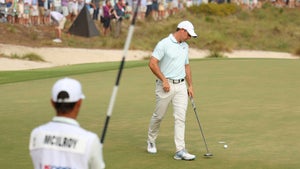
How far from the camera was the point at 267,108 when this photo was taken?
16641 millimetres

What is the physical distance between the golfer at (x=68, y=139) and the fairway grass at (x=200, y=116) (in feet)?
17.6

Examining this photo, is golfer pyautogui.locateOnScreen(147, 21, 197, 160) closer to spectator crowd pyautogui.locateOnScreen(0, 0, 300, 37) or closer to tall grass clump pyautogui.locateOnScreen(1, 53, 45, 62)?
tall grass clump pyautogui.locateOnScreen(1, 53, 45, 62)

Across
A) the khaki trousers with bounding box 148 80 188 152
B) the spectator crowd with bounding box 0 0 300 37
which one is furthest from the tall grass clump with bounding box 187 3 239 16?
the khaki trousers with bounding box 148 80 188 152

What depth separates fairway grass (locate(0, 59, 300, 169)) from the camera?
12.0 meters

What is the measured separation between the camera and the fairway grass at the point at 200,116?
1197cm

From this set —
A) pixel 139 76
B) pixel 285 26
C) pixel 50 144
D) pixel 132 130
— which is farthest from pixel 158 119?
pixel 285 26

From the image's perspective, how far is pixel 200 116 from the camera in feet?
51.7

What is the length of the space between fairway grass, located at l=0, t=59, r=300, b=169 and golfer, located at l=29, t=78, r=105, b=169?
5359mm

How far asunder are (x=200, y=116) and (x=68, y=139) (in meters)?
9.98

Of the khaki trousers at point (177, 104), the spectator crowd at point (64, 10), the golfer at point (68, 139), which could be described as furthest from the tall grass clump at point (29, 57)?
the golfer at point (68, 139)

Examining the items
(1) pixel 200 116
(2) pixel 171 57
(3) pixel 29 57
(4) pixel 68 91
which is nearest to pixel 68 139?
(4) pixel 68 91

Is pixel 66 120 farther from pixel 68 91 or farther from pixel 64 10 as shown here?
pixel 64 10

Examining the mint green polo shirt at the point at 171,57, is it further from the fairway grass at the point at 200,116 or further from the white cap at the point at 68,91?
the white cap at the point at 68,91

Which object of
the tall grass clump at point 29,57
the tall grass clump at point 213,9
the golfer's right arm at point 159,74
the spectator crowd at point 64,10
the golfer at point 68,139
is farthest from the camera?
the tall grass clump at point 213,9
